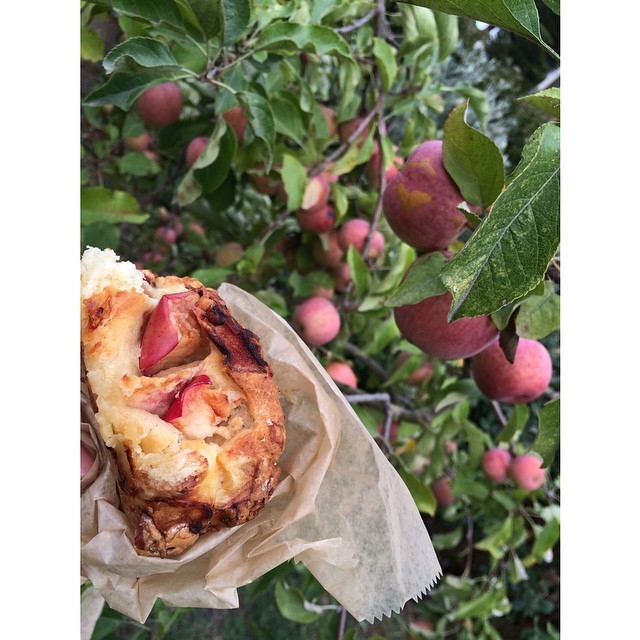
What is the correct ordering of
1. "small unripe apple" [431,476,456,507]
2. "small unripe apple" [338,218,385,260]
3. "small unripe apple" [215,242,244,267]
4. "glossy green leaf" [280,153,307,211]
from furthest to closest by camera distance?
"small unripe apple" [431,476,456,507], "small unripe apple" [215,242,244,267], "small unripe apple" [338,218,385,260], "glossy green leaf" [280,153,307,211]

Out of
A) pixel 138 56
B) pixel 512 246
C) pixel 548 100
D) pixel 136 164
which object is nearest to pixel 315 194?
pixel 136 164

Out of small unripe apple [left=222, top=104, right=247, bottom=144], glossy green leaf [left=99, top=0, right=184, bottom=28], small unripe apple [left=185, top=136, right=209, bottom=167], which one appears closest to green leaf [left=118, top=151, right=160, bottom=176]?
small unripe apple [left=185, top=136, right=209, bottom=167]

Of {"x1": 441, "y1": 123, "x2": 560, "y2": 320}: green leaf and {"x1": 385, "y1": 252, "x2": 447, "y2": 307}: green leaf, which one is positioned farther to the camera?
{"x1": 385, "y1": 252, "x2": 447, "y2": 307}: green leaf

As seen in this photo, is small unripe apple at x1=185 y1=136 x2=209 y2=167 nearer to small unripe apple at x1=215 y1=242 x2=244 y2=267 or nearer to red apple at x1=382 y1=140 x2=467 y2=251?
small unripe apple at x1=215 y1=242 x2=244 y2=267
